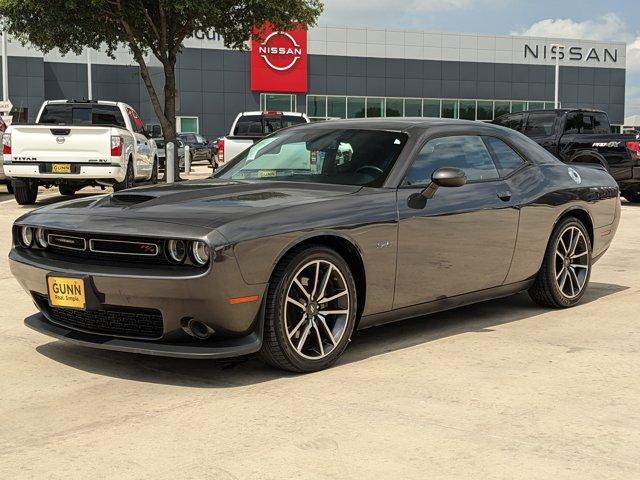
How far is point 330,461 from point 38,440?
1.24 m

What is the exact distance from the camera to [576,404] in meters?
4.05

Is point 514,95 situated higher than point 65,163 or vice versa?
point 514,95

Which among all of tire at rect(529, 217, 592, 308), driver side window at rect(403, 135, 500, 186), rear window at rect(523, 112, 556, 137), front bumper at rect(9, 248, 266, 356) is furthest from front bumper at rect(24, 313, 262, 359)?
rear window at rect(523, 112, 556, 137)

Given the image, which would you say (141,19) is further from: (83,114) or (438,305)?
(438,305)

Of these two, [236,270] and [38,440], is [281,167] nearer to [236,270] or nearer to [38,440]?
[236,270]

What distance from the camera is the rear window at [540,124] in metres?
17.1

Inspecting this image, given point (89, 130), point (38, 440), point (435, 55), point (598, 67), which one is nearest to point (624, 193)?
point (89, 130)

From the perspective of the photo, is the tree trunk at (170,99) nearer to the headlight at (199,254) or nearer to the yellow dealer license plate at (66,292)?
the yellow dealer license plate at (66,292)

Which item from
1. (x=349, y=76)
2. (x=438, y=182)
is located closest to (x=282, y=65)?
(x=349, y=76)

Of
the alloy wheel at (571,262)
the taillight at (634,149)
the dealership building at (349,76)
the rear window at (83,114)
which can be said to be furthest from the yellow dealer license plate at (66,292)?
the dealership building at (349,76)

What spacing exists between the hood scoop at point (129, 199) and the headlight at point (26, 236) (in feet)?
1.62

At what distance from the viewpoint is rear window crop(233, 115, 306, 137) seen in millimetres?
18594

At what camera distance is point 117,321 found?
14.5 feet

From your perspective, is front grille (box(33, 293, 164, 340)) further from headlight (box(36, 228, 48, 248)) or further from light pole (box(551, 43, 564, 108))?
light pole (box(551, 43, 564, 108))
